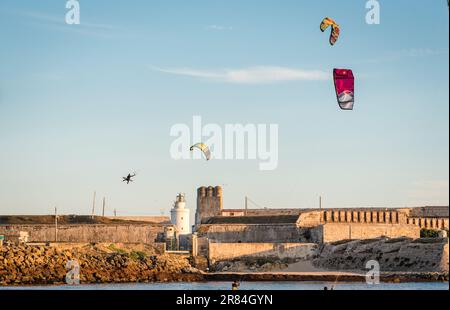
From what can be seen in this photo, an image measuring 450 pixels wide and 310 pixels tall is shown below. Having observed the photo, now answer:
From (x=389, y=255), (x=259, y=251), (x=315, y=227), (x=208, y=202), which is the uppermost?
(x=208, y=202)

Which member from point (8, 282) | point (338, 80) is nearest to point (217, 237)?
point (8, 282)

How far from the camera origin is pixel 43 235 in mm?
77438

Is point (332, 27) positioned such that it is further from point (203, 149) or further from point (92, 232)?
point (92, 232)

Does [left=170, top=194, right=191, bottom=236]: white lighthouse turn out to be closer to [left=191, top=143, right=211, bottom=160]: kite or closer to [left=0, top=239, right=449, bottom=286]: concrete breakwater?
[left=0, top=239, right=449, bottom=286]: concrete breakwater

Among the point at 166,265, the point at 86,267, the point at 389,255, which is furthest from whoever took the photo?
the point at 389,255

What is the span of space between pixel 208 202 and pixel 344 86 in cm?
4735

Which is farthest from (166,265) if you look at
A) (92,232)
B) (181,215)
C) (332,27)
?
(332,27)

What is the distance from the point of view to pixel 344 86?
40312 millimetres

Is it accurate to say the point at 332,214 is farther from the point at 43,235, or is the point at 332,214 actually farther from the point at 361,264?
the point at 43,235

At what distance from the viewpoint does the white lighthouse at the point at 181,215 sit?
261 ft

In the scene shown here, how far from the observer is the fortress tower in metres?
86.6

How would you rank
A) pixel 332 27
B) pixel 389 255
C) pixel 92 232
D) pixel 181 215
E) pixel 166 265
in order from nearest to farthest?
pixel 332 27
pixel 166 265
pixel 389 255
pixel 92 232
pixel 181 215
